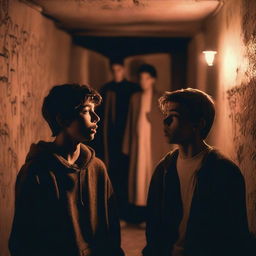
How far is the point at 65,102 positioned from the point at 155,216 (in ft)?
3.14

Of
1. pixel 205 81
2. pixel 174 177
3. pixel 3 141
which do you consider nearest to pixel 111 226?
pixel 174 177

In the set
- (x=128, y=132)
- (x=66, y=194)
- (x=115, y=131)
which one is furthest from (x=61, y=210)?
(x=115, y=131)

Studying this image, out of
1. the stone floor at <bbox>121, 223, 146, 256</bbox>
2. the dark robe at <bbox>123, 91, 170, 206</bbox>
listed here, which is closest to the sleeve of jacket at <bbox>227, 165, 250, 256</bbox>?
the stone floor at <bbox>121, 223, 146, 256</bbox>

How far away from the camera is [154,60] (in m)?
7.35

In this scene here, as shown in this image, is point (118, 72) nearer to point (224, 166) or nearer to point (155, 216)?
point (155, 216)

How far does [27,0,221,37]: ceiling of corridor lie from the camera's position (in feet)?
17.2

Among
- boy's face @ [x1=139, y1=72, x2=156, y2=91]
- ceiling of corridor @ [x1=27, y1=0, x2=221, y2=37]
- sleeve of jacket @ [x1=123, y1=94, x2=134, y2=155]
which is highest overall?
ceiling of corridor @ [x1=27, y1=0, x2=221, y2=37]

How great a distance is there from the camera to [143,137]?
6.42 m

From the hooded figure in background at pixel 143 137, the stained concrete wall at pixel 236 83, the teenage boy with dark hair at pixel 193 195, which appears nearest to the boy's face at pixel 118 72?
the hooded figure in background at pixel 143 137

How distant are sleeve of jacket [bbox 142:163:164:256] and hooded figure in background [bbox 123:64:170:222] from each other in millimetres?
3332

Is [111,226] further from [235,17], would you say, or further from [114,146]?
[114,146]

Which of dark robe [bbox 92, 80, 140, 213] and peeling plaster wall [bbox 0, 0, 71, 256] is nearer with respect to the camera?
peeling plaster wall [bbox 0, 0, 71, 256]

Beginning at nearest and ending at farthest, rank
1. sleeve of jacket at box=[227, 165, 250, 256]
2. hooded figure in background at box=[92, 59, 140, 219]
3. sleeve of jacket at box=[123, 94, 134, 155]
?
sleeve of jacket at box=[227, 165, 250, 256], sleeve of jacket at box=[123, 94, 134, 155], hooded figure in background at box=[92, 59, 140, 219]

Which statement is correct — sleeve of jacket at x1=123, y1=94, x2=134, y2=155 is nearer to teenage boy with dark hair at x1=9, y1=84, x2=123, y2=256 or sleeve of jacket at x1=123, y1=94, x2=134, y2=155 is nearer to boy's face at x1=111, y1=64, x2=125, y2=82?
boy's face at x1=111, y1=64, x2=125, y2=82
